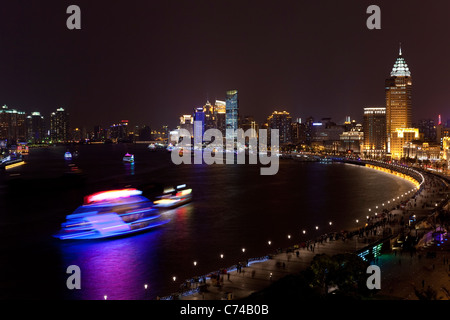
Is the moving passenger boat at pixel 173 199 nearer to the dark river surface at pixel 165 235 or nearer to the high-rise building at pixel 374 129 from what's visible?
the dark river surface at pixel 165 235

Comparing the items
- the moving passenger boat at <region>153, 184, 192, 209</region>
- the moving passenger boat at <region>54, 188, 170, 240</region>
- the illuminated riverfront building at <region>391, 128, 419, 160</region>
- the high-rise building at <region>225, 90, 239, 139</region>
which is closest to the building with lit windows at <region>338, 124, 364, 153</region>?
the illuminated riverfront building at <region>391, 128, 419, 160</region>

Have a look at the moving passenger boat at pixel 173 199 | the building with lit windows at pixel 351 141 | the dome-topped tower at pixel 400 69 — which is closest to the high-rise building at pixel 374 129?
the building with lit windows at pixel 351 141

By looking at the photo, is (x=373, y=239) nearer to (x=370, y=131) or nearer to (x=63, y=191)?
(x=63, y=191)

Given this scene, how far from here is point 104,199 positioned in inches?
513

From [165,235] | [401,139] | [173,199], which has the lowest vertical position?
[165,235]

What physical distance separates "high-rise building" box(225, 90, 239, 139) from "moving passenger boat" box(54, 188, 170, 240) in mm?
83821

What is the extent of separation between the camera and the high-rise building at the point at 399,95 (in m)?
57.5

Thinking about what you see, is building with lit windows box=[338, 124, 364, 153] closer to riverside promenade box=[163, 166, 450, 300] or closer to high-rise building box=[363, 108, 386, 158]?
high-rise building box=[363, 108, 386, 158]

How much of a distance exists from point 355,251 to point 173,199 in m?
10.4

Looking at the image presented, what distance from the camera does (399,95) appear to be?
5784 cm

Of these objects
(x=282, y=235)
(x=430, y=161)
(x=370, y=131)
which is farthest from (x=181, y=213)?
(x=370, y=131)

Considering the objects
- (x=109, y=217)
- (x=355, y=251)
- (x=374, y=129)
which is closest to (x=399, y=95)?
Answer: (x=374, y=129)

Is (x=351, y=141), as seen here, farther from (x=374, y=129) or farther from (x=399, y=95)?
(x=399, y=95)

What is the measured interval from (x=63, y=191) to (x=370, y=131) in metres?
56.1
